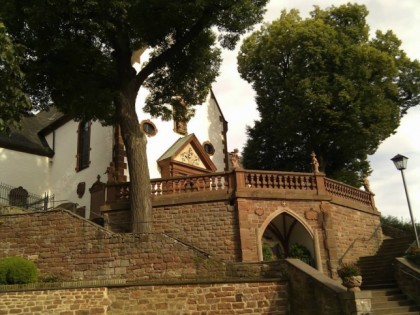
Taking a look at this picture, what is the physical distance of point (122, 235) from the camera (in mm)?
14547

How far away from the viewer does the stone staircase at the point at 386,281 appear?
43.4 feet

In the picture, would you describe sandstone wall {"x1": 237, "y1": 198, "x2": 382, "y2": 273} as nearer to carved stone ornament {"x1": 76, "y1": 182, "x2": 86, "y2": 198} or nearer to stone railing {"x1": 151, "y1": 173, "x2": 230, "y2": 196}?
stone railing {"x1": 151, "y1": 173, "x2": 230, "y2": 196}

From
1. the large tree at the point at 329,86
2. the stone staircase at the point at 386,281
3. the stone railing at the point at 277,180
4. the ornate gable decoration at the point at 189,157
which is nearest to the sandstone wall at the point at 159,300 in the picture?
the stone staircase at the point at 386,281

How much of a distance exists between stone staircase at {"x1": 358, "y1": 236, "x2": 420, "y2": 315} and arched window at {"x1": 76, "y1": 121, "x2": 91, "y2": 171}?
1386cm

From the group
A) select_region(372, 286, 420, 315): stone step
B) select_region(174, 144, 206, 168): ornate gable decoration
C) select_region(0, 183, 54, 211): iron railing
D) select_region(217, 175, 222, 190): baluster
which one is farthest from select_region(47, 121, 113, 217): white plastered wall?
select_region(372, 286, 420, 315): stone step

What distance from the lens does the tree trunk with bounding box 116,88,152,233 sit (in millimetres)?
15641

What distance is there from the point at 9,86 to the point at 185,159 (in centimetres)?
1282

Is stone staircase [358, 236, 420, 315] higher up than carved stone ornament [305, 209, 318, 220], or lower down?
lower down

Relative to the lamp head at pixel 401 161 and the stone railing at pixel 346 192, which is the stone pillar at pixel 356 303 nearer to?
the lamp head at pixel 401 161

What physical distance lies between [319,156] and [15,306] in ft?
58.2

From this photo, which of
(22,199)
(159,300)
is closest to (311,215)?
(159,300)

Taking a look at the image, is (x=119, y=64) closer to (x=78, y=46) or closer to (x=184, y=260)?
(x=78, y=46)

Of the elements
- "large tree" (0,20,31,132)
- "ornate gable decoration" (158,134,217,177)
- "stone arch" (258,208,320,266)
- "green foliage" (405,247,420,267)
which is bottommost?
"green foliage" (405,247,420,267)

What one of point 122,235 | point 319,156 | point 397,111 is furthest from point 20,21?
point 397,111
